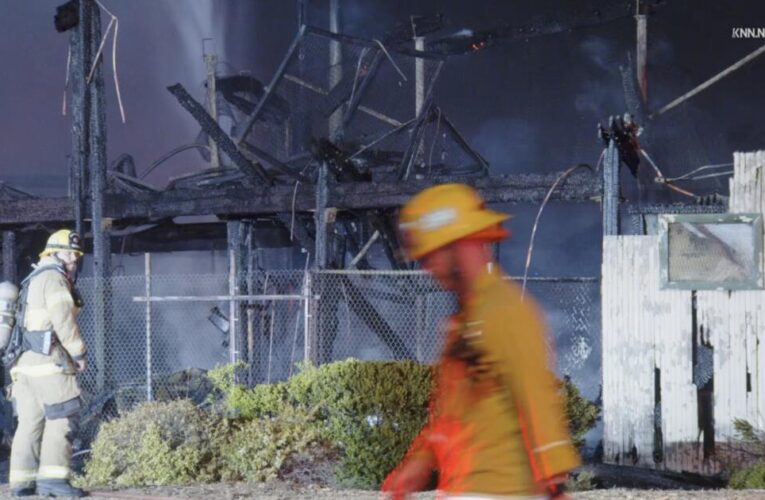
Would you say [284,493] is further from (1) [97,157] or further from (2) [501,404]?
(1) [97,157]

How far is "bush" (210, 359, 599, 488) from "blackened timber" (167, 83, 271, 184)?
17.5 feet

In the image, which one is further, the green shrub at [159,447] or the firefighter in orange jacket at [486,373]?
the green shrub at [159,447]

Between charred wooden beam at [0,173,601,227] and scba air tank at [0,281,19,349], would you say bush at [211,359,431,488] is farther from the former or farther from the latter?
charred wooden beam at [0,173,601,227]

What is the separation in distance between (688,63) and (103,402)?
12.1 metres

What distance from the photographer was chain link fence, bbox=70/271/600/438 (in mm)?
11273

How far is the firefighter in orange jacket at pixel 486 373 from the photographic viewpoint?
9.25 ft

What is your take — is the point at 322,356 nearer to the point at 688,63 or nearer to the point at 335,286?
the point at 335,286

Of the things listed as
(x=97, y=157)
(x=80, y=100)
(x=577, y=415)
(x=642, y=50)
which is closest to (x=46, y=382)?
(x=577, y=415)

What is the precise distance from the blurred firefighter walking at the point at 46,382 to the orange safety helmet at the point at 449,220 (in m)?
4.24

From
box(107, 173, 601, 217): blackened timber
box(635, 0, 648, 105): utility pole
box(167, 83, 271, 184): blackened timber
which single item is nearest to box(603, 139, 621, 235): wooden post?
box(107, 173, 601, 217): blackened timber

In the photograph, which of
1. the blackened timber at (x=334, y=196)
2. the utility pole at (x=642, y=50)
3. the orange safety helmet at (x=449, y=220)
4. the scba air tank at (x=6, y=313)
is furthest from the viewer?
the utility pole at (x=642, y=50)

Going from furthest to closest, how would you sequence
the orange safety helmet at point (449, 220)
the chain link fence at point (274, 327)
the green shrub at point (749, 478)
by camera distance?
the chain link fence at point (274, 327) → the green shrub at point (749, 478) → the orange safety helmet at point (449, 220)

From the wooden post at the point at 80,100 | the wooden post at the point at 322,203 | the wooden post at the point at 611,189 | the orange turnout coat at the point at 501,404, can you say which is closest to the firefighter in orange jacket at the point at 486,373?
the orange turnout coat at the point at 501,404

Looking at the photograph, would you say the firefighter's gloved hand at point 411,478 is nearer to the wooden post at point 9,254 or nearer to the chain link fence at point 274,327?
the chain link fence at point 274,327
